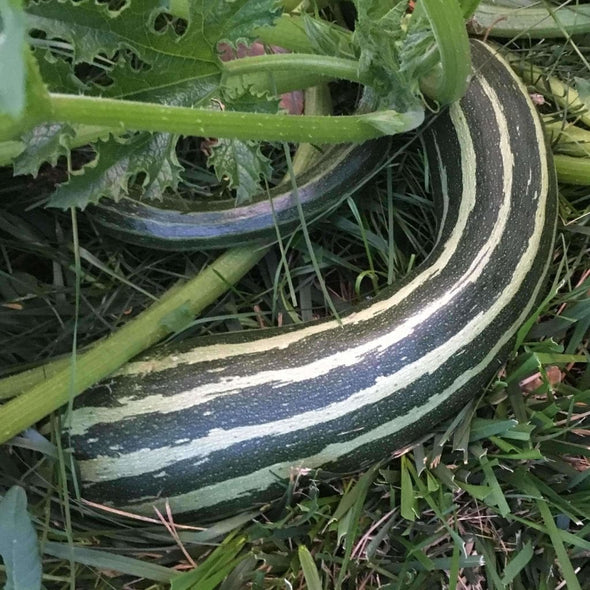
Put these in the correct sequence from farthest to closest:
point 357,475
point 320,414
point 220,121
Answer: point 357,475
point 320,414
point 220,121

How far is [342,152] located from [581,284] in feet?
2.06

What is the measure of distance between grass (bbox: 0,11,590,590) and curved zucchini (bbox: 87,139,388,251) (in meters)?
0.09

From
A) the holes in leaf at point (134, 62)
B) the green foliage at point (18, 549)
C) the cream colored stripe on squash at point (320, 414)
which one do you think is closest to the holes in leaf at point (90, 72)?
the holes in leaf at point (134, 62)

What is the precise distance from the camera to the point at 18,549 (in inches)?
47.1

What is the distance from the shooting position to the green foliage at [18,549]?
1.19 meters

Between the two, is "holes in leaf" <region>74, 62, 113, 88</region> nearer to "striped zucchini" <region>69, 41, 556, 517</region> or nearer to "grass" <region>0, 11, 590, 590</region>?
"grass" <region>0, 11, 590, 590</region>

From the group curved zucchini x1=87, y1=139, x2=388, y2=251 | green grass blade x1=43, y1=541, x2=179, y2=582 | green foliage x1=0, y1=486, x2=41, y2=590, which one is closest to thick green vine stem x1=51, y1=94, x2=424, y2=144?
curved zucchini x1=87, y1=139, x2=388, y2=251

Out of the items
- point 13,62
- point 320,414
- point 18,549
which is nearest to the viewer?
point 13,62

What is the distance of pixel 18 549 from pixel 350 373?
66 cm

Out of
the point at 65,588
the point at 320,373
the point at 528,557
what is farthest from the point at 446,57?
the point at 65,588

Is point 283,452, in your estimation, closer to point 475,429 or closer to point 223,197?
point 475,429

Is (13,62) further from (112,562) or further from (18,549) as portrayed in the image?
(112,562)

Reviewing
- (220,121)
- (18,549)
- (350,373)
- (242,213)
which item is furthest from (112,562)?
(220,121)

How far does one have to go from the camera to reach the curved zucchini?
165cm
